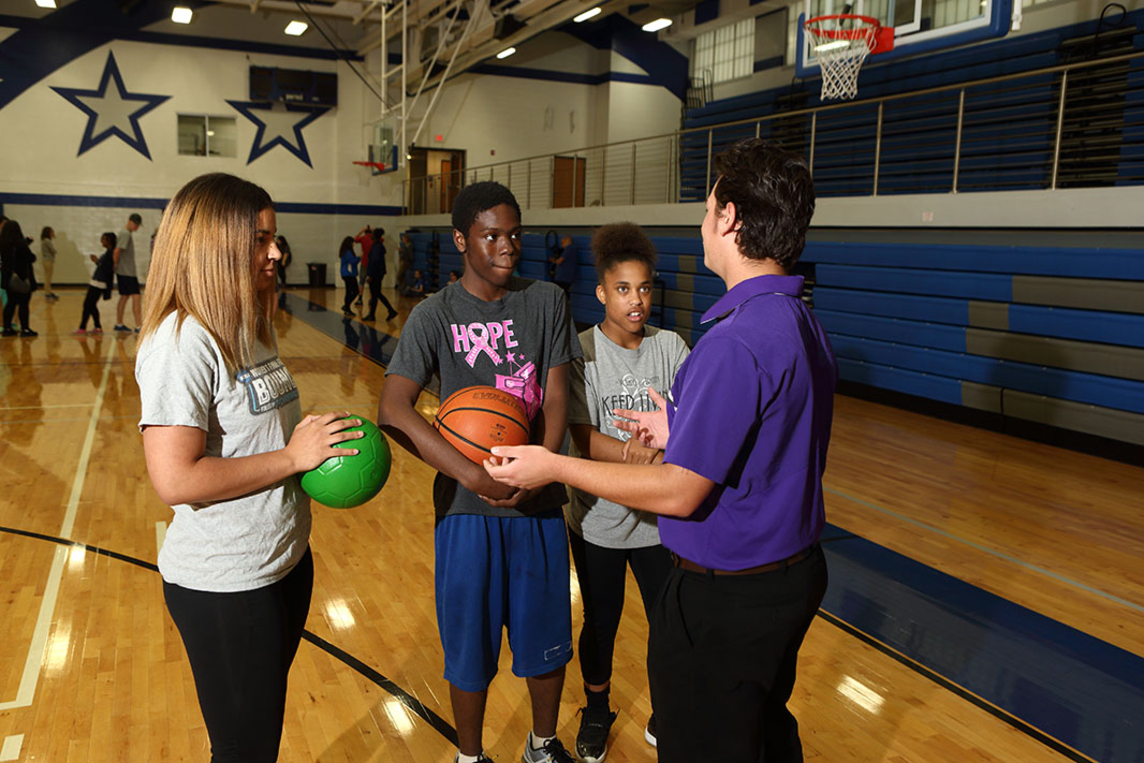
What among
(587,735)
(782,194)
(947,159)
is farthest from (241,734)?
(947,159)

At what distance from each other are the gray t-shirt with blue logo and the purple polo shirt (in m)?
0.81

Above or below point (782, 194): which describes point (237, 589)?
below

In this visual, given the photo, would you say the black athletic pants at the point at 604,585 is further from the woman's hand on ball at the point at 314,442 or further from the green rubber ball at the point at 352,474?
the woman's hand on ball at the point at 314,442

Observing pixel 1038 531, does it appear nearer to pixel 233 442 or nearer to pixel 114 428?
pixel 233 442

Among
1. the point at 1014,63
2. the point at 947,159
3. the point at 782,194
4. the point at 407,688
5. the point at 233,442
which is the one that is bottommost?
the point at 407,688

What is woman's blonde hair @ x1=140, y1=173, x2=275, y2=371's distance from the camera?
158cm

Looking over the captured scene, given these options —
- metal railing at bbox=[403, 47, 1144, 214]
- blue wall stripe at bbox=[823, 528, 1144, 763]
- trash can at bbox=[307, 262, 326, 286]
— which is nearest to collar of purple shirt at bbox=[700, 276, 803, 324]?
blue wall stripe at bbox=[823, 528, 1144, 763]

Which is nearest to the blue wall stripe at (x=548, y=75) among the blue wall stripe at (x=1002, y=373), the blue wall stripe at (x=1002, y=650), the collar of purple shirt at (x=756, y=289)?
the blue wall stripe at (x=1002, y=373)

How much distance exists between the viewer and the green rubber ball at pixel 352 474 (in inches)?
69.5

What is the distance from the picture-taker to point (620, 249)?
257cm

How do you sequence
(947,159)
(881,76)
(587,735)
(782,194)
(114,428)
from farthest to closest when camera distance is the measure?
(881,76)
(947,159)
(114,428)
(587,735)
(782,194)

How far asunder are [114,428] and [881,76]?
473 inches

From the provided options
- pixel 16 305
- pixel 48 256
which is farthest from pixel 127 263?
pixel 48 256

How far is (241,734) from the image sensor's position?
1659mm
